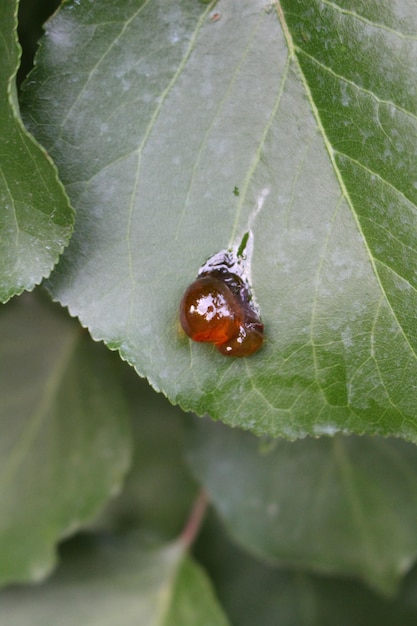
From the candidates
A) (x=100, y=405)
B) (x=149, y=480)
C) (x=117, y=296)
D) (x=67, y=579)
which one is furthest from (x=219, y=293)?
(x=149, y=480)

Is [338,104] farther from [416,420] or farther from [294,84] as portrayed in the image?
[416,420]

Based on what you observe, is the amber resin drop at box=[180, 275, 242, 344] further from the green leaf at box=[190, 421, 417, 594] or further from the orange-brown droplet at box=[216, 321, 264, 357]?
the green leaf at box=[190, 421, 417, 594]

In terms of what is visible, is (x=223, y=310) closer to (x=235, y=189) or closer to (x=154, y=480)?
(x=235, y=189)

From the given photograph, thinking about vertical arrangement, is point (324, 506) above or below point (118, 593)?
above

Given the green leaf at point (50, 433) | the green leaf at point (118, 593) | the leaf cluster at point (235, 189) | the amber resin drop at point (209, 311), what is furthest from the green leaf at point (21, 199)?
A: the green leaf at point (118, 593)

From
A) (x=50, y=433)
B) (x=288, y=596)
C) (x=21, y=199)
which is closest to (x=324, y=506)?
(x=288, y=596)

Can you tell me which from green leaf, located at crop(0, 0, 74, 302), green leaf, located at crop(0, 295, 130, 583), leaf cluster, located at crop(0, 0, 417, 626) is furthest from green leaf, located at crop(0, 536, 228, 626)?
green leaf, located at crop(0, 0, 74, 302)

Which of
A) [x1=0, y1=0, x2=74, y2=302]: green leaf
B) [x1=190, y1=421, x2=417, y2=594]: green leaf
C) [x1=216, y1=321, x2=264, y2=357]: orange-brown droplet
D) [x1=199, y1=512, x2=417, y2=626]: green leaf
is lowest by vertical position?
[x1=199, y1=512, x2=417, y2=626]: green leaf
